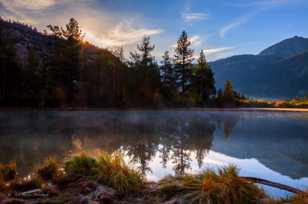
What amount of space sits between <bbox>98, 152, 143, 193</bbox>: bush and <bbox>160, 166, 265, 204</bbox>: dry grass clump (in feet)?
1.37

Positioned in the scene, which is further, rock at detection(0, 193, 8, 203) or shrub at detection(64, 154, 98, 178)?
shrub at detection(64, 154, 98, 178)

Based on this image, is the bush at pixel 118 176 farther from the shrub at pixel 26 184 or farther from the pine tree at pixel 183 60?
the pine tree at pixel 183 60

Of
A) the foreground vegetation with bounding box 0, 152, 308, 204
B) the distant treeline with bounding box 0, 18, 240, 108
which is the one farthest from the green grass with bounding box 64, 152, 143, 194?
the distant treeline with bounding box 0, 18, 240, 108

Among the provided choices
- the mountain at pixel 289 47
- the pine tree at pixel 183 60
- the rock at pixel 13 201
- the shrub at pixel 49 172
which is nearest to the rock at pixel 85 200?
the rock at pixel 13 201

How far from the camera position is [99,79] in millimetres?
23516

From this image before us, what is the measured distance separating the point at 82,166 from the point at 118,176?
2.42 ft

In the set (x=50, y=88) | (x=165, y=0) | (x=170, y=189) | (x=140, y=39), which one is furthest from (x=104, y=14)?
(x=140, y=39)

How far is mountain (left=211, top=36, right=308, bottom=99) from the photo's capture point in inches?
3184

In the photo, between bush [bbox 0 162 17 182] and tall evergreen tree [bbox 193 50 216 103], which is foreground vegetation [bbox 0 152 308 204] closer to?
bush [bbox 0 162 17 182]

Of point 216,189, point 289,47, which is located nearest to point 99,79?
point 216,189

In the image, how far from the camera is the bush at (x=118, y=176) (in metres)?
2.93

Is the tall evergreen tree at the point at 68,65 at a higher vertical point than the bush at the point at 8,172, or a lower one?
higher

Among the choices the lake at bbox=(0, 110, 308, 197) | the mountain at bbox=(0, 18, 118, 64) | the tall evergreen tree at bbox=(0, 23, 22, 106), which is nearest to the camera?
the lake at bbox=(0, 110, 308, 197)

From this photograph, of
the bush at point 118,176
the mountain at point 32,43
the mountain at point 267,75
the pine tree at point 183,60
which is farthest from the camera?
the mountain at point 267,75
